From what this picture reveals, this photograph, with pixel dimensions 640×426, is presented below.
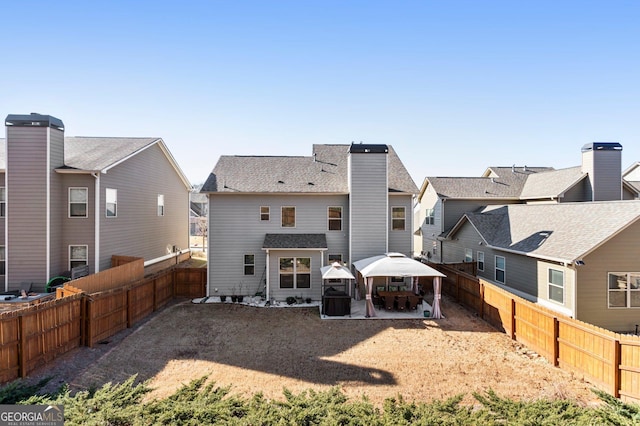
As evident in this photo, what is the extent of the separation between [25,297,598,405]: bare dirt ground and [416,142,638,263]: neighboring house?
11820mm

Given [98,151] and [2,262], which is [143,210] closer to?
[98,151]

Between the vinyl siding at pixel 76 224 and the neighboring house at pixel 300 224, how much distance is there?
5346 millimetres

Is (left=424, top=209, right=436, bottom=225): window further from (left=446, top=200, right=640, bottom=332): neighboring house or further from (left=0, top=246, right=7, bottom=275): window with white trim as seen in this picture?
(left=0, top=246, right=7, bottom=275): window with white trim

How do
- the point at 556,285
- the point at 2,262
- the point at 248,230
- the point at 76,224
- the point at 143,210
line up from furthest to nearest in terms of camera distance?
the point at 143,210 → the point at 248,230 → the point at 76,224 → the point at 2,262 → the point at 556,285

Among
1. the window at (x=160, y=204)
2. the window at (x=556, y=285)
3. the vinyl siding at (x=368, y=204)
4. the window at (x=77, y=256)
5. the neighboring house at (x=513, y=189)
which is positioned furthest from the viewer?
the neighboring house at (x=513, y=189)

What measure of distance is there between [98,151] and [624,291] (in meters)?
25.7

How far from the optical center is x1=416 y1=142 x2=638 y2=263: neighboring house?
22859mm

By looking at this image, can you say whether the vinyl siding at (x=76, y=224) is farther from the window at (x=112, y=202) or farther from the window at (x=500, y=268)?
the window at (x=500, y=268)

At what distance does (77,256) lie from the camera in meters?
15.9

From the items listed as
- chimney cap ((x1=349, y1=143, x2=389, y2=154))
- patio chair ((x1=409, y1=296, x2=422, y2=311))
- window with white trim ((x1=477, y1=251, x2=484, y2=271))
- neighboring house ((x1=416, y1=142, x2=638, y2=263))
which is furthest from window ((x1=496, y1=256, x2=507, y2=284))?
chimney cap ((x1=349, y1=143, x2=389, y2=154))

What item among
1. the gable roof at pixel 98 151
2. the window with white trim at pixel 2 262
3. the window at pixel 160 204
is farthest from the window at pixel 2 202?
the window at pixel 160 204

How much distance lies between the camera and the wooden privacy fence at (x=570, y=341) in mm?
7867

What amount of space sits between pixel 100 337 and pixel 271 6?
15.1 meters

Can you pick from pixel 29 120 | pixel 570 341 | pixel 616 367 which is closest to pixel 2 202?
pixel 29 120
